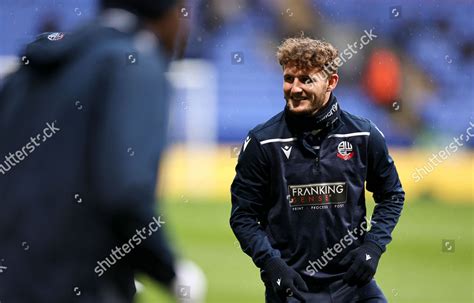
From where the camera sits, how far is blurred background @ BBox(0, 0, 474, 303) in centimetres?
1767

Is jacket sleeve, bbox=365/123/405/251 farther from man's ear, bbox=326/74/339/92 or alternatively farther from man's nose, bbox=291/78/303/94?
man's nose, bbox=291/78/303/94

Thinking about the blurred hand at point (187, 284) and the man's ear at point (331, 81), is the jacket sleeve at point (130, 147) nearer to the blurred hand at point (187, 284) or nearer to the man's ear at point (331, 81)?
the blurred hand at point (187, 284)

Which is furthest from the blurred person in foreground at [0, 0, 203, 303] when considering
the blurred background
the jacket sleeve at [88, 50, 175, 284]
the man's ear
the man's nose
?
the blurred background

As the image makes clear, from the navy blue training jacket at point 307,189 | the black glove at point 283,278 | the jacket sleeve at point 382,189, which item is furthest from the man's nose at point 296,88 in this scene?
the black glove at point 283,278

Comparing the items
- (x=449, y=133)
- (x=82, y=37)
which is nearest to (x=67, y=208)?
(x=82, y=37)

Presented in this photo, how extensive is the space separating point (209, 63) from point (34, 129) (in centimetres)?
1740

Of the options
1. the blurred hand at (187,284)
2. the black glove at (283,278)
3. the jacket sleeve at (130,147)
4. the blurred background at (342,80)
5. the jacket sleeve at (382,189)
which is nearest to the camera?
the jacket sleeve at (130,147)

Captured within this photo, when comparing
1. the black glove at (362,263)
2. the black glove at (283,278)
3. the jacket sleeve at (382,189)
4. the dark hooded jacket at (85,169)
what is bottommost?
the black glove at (283,278)

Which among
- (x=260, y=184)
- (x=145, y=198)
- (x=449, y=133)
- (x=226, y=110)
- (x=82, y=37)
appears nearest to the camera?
(x=145, y=198)

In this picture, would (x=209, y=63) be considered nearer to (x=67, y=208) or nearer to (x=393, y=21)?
(x=393, y=21)

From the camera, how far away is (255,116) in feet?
67.1

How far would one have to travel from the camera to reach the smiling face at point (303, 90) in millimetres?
4418

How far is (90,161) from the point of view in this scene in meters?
2.14

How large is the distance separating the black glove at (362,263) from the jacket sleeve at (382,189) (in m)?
0.06
